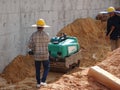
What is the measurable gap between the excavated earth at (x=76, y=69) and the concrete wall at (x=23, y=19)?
334 mm

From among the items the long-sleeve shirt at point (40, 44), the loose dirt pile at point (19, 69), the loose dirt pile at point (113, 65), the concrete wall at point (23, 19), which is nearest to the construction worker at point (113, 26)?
the loose dirt pile at point (113, 65)

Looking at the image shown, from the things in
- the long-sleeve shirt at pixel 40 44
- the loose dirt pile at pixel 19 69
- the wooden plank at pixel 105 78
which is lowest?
the loose dirt pile at pixel 19 69

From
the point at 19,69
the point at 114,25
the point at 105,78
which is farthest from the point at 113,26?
the point at 105,78

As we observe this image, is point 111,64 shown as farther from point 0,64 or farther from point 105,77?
point 0,64

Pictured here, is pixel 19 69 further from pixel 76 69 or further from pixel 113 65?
pixel 113 65

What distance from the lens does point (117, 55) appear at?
7789mm

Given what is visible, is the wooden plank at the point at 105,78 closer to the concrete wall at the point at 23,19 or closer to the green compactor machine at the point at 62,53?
the green compactor machine at the point at 62,53

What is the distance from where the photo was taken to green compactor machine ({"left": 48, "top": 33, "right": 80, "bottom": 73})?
870cm

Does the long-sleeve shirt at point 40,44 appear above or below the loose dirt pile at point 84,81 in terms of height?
above

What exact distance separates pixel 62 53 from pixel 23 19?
1.96 metres

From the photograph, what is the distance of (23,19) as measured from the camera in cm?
964

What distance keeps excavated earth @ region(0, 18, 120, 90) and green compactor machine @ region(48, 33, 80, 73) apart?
0.25 meters

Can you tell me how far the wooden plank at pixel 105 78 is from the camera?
639cm

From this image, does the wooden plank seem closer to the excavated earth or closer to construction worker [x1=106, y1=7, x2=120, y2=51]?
the excavated earth
